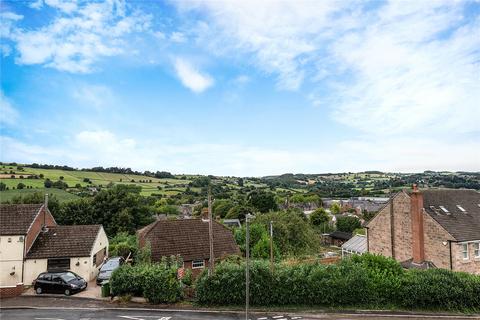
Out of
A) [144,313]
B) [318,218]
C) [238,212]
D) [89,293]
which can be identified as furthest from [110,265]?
[318,218]

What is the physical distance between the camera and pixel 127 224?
4984 centimetres

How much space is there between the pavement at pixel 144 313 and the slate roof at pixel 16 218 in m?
5.80

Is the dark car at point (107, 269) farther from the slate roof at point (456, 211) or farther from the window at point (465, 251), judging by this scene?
the window at point (465, 251)

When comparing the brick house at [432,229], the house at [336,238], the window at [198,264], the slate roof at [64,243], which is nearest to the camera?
the slate roof at [64,243]

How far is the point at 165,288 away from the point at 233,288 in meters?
4.37

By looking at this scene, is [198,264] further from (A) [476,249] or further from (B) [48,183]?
(B) [48,183]

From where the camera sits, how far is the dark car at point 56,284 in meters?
22.1

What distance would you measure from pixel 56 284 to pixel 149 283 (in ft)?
23.6

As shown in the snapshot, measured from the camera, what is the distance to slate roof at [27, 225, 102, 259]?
25234 mm

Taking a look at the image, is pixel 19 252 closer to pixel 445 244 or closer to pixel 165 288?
pixel 165 288

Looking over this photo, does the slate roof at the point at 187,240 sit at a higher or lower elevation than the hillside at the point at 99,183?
lower

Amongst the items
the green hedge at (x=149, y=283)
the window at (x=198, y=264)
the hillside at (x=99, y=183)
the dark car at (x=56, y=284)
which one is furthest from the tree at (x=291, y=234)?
the dark car at (x=56, y=284)

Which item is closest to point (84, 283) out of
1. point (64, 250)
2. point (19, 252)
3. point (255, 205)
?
point (64, 250)

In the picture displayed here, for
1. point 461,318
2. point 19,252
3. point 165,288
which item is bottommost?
point 461,318
